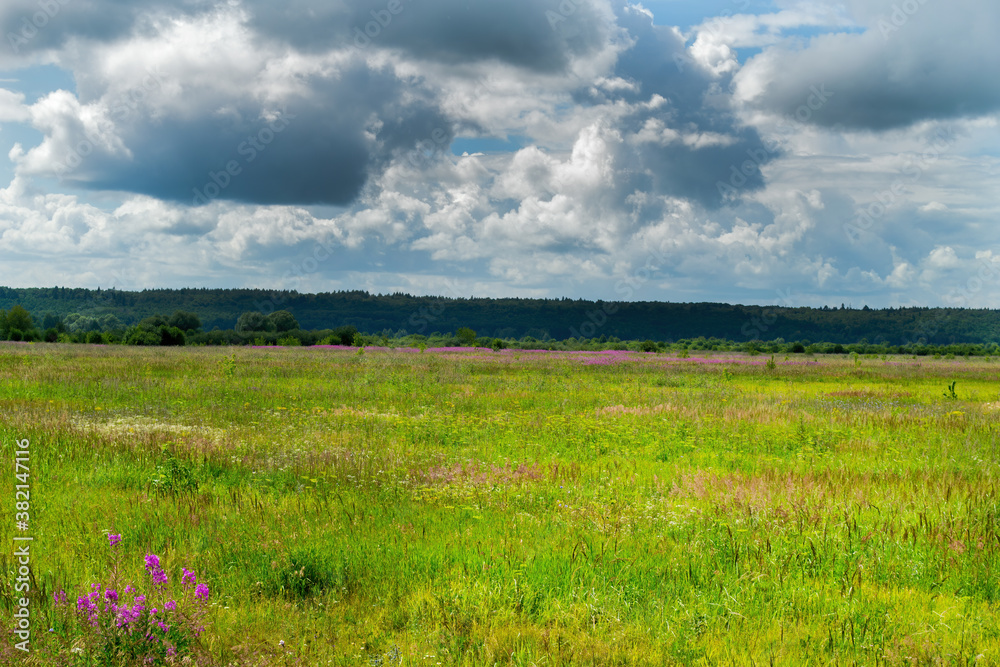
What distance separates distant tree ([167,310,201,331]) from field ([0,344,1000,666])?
91.1 metres

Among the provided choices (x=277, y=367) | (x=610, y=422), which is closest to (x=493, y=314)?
(x=277, y=367)

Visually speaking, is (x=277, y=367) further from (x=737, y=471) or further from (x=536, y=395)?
(x=737, y=471)

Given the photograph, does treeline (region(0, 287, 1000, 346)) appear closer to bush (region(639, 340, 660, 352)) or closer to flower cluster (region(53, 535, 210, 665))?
bush (region(639, 340, 660, 352))

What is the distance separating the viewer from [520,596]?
4.69 m

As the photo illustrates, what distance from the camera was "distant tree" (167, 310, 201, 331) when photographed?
Result: 311ft

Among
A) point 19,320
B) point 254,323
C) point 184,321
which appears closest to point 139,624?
point 184,321

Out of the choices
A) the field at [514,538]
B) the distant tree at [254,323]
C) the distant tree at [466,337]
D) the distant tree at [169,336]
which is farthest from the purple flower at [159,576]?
the distant tree at [254,323]

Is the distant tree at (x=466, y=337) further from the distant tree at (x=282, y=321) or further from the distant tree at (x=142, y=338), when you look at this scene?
the distant tree at (x=282, y=321)

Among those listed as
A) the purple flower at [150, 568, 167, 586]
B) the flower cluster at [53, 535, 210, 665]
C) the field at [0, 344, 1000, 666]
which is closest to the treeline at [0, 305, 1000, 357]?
the field at [0, 344, 1000, 666]

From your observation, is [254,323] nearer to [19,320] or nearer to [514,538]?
[19,320]

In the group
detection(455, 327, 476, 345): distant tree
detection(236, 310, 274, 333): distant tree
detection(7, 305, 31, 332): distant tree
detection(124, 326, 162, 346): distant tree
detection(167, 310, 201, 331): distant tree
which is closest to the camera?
detection(124, 326, 162, 346): distant tree

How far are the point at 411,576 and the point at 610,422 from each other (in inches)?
385

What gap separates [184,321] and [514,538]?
340ft

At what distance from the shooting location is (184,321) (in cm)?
9562
